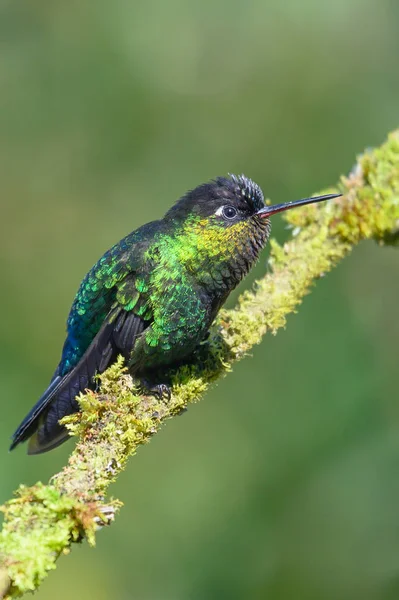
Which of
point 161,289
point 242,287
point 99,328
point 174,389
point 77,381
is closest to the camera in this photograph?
point 174,389

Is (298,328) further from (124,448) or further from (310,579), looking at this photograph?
(124,448)

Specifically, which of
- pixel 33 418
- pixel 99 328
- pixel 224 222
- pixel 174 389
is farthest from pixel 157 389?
pixel 224 222

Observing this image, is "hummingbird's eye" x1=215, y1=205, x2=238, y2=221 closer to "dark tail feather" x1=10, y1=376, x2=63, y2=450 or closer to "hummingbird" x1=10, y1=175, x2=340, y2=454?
"hummingbird" x1=10, y1=175, x2=340, y2=454

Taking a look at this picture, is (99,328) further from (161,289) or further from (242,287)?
(242,287)

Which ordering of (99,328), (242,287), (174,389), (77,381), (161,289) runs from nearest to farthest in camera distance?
(174,389)
(161,289)
(77,381)
(99,328)
(242,287)

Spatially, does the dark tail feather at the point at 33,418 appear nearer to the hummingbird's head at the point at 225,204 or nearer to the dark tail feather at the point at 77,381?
the dark tail feather at the point at 77,381

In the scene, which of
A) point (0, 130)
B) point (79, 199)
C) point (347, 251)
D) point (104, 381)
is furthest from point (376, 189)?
point (0, 130)
